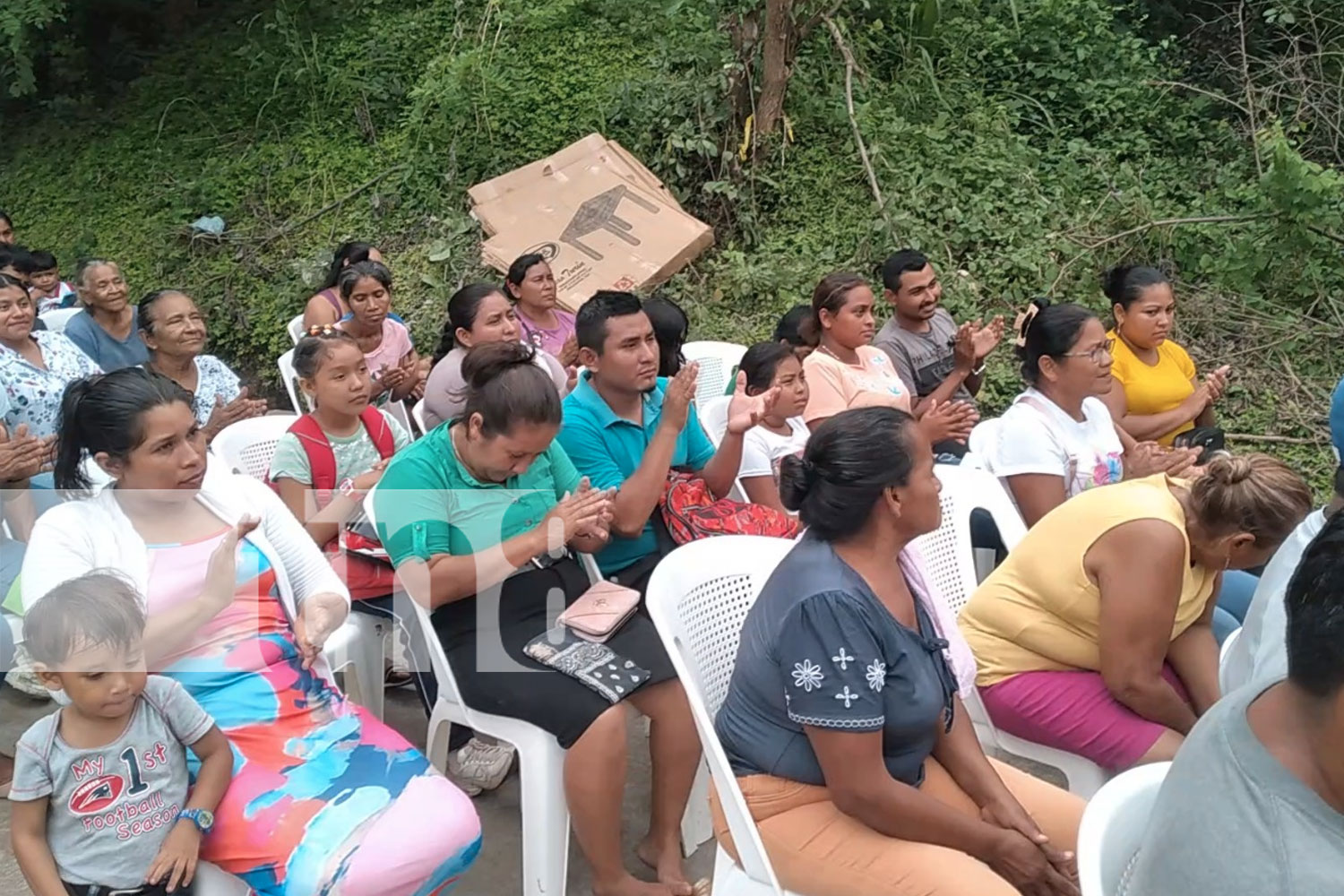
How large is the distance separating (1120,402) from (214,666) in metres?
3.14

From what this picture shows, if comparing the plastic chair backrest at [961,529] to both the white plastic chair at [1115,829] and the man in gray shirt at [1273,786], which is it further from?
the man in gray shirt at [1273,786]

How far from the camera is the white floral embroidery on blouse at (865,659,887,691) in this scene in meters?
1.75

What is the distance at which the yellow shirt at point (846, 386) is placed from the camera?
3.78 metres

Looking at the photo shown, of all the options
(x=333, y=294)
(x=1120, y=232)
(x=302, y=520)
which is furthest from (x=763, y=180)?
(x=302, y=520)

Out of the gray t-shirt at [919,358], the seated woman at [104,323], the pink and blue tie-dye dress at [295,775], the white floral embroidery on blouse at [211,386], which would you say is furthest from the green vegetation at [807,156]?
the pink and blue tie-dye dress at [295,775]

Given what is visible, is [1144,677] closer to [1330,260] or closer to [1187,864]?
[1187,864]

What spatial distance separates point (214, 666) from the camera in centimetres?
219

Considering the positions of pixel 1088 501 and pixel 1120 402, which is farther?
pixel 1120 402

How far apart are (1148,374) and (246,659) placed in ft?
10.7

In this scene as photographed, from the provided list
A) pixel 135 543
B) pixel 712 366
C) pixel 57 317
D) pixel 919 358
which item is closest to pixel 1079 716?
pixel 135 543

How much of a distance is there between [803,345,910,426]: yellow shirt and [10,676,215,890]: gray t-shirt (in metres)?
2.35

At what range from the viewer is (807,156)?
678 cm

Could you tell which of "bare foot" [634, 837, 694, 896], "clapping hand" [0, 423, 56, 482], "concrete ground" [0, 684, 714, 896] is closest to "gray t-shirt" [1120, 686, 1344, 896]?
"bare foot" [634, 837, 694, 896]

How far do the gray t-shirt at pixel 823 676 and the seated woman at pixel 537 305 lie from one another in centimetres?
264
